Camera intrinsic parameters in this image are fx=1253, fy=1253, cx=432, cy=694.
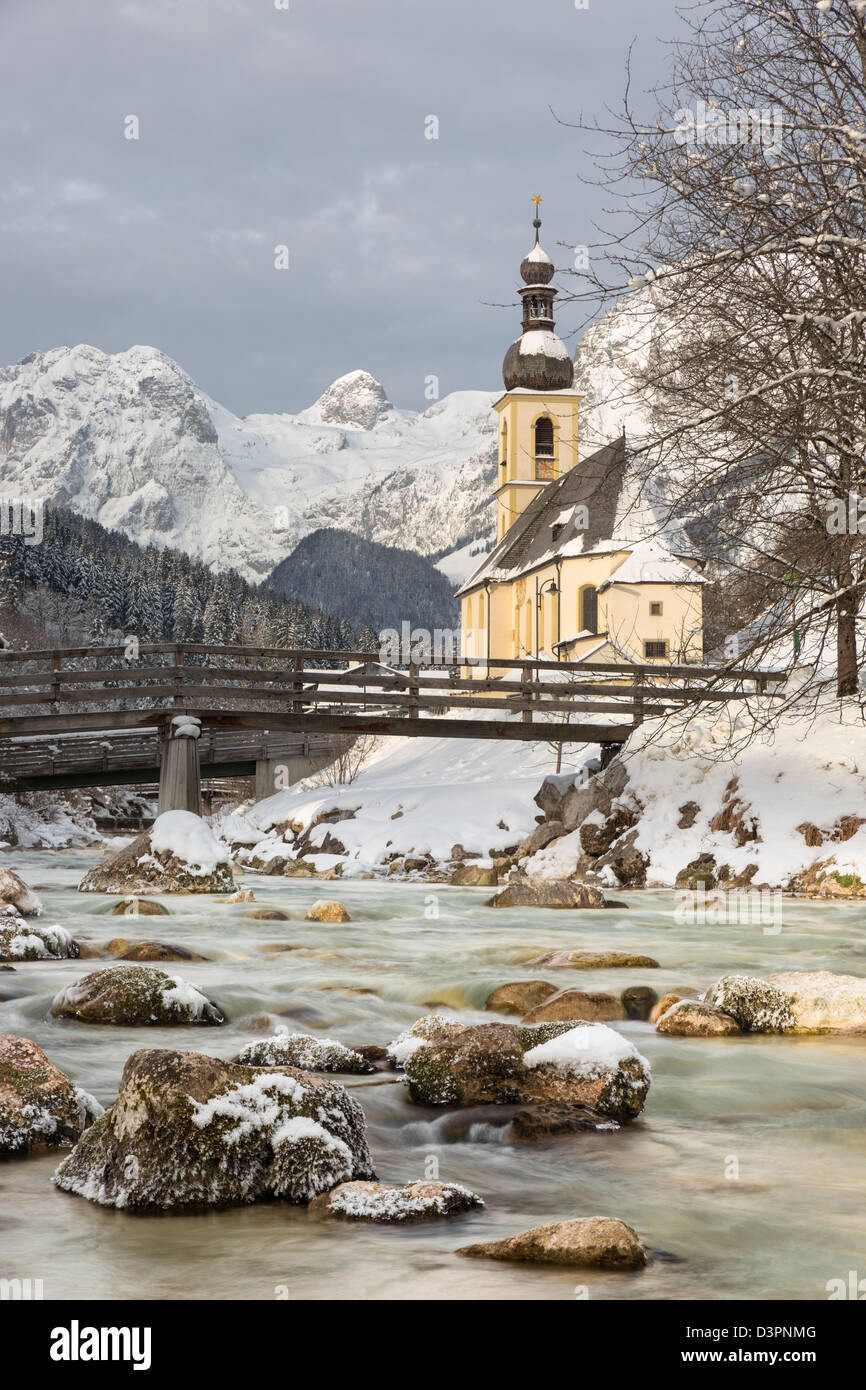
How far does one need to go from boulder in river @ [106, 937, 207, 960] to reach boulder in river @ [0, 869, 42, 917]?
2890 millimetres

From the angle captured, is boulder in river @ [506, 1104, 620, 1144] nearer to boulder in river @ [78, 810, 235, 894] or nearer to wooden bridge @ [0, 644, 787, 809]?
wooden bridge @ [0, 644, 787, 809]

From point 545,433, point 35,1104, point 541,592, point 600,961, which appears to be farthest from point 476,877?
point 545,433

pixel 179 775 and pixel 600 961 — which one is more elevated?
pixel 179 775

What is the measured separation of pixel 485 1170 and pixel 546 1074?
1.05m

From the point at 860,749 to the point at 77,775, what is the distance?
1792cm

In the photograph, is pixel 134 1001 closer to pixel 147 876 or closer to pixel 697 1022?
pixel 697 1022

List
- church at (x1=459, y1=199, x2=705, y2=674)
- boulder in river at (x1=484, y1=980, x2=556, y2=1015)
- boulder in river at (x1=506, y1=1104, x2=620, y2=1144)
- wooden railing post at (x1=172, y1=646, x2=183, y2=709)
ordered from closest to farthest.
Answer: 1. boulder in river at (x1=506, y1=1104, x2=620, y2=1144)
2. boulder in river at (x1=484, y1=980, x2=556, y2=1015)
3. wooden railing post at (x1=172, y1=646, x2=183, y2=709)
4. church at (x1=459, y1=199, x2=705, y2=674)

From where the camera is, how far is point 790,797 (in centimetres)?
2083

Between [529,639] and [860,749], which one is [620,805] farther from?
[529,639]

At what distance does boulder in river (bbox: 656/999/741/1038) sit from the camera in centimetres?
908

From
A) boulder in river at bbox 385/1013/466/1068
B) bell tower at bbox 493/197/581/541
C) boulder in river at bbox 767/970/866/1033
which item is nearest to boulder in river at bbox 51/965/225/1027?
boulder in river at bbox 385/1013/466/1068

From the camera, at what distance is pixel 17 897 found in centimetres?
1545

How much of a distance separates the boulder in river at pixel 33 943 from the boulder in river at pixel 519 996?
4.33 meters
